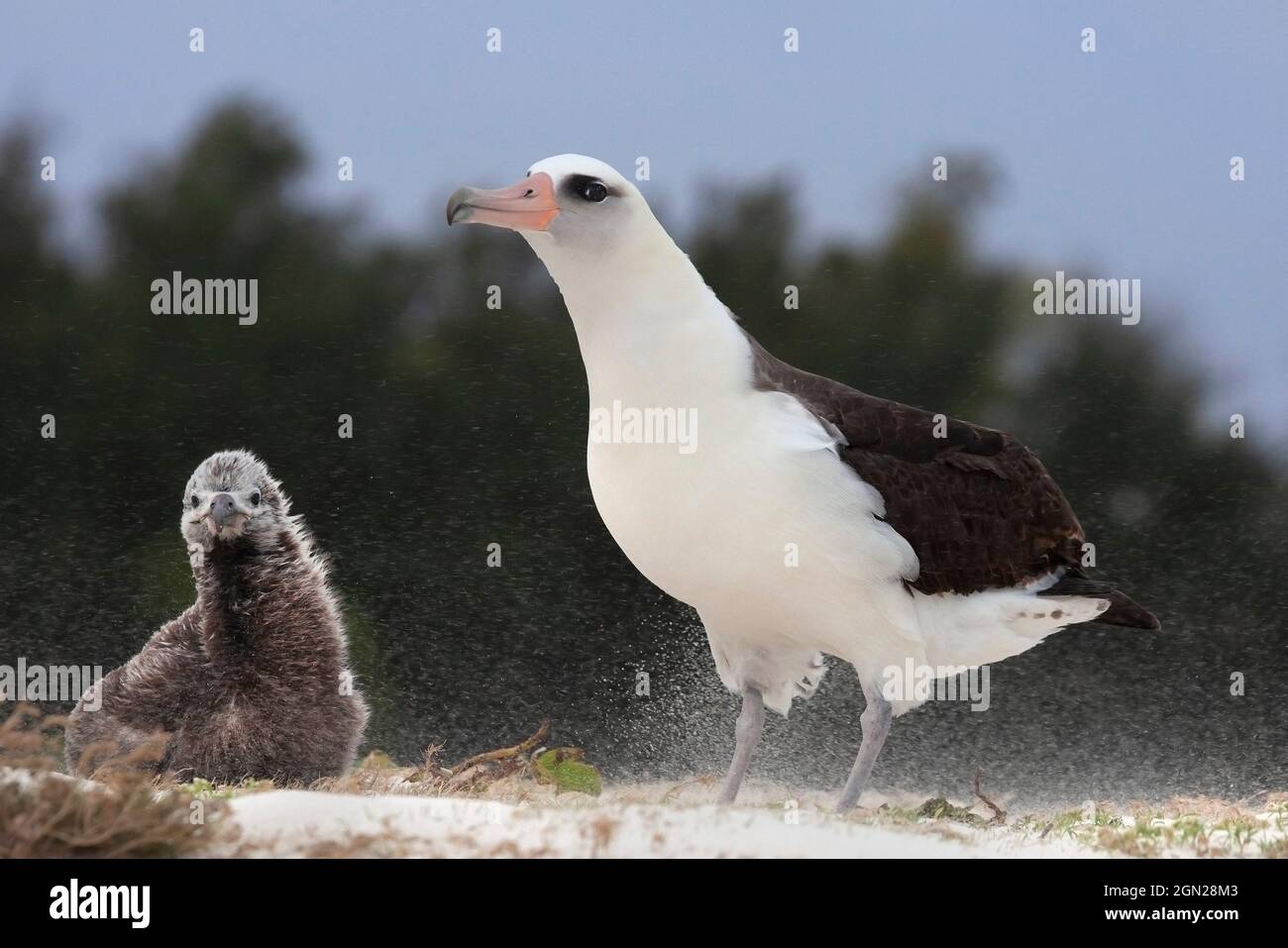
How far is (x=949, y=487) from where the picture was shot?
5.72m

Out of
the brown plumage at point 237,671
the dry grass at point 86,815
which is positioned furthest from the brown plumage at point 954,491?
the dry grass at point 86,815

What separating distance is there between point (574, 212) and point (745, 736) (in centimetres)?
217

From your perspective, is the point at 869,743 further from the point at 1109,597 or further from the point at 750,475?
the point at 1109,597

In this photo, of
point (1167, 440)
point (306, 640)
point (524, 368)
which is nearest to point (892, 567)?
point (306, 640)

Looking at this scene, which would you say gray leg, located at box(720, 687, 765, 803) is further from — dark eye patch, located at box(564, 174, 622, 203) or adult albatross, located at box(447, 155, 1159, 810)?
dark eye patch, located at box(564, 174, 622, 203)

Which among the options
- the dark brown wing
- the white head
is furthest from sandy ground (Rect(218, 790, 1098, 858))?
the white head

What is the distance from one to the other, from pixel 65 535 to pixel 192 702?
147 inches

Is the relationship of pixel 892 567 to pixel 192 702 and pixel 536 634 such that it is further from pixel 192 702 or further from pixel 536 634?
pixel 536 634

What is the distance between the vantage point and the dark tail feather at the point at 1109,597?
6.06m

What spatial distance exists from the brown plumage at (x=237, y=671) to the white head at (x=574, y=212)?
5.13ft

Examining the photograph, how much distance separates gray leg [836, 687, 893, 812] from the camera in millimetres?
5480

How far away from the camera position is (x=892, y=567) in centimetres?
539

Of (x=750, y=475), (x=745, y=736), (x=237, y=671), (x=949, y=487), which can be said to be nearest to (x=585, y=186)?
(x=750, y=475)

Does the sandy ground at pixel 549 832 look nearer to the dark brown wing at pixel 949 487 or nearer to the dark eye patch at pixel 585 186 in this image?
the dark brown wing at pixel 949 487
